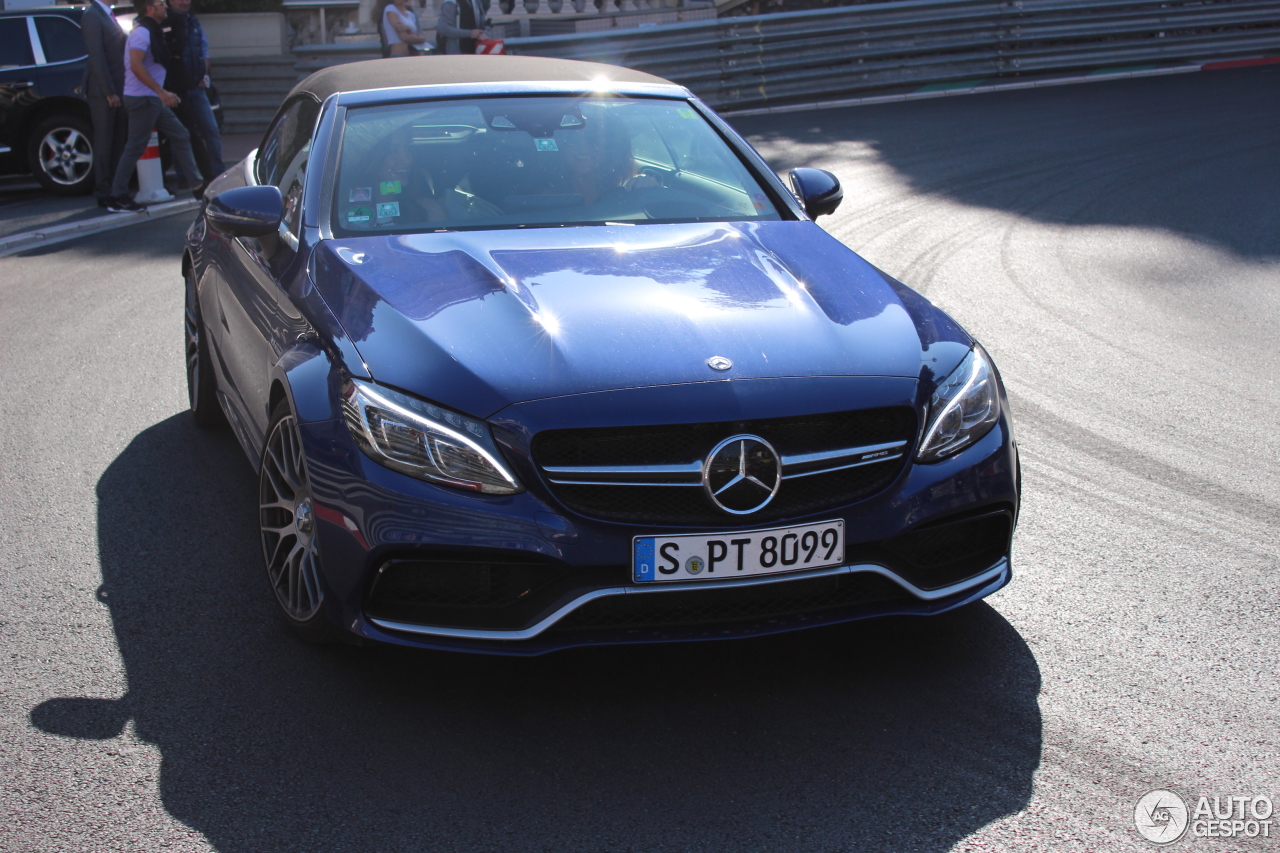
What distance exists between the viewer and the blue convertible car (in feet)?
10.4

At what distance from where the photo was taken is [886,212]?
1044 cm

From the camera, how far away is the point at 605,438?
3199 mm

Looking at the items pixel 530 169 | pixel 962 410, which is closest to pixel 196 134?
pixel 530 169

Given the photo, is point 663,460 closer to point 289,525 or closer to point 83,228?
point 289,525

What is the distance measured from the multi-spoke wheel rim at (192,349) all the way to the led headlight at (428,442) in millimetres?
2736

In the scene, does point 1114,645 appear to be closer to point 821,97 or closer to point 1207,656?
point 1207,656

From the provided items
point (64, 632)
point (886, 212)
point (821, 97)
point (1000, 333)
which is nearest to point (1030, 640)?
point (64, 632)

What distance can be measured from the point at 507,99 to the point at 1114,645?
285cm

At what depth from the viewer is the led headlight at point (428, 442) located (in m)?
3.16

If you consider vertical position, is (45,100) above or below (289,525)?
above

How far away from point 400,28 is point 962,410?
13.3m

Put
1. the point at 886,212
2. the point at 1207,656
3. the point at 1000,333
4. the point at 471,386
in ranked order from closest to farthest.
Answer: the point at 471,386 < the point at 1207,656 < the point at 1000,333 < the point at 886,212

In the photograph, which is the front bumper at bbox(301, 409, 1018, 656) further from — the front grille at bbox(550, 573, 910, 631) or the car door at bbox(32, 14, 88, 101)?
the car door at bbox(32, 14, 88, 101)

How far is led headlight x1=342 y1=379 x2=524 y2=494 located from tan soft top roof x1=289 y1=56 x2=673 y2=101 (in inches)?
83.2
